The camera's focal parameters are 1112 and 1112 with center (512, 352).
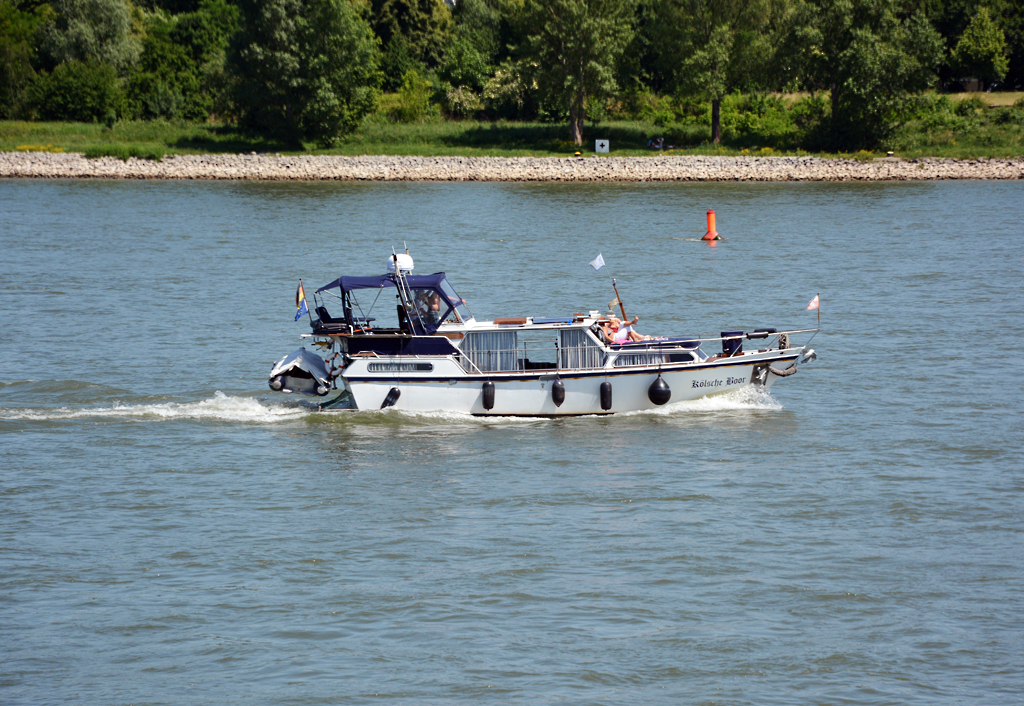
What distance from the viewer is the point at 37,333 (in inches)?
1251

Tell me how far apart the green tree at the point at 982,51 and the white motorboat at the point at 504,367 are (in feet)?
266

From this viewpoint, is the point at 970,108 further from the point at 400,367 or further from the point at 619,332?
the point at 400,367

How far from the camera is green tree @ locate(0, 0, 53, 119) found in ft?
305

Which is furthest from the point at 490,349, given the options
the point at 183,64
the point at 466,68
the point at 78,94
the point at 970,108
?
the point at 183,64

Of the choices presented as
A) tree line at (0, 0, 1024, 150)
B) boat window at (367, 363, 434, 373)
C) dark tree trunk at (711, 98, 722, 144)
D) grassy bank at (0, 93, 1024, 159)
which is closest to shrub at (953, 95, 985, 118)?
grassy bank at (0, 93, 1024, 159)

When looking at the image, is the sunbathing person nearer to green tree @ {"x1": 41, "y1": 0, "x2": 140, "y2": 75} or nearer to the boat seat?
the boat seat

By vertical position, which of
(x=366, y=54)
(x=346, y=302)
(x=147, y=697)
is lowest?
(x=147, y=697)

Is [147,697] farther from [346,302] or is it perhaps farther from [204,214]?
[204,214]

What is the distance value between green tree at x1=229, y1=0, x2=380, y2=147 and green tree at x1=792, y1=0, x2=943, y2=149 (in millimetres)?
33830

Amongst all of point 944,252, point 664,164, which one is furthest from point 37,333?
point 664,164

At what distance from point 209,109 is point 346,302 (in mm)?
77600

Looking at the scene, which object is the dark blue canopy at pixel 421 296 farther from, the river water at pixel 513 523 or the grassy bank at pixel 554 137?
the grassy bank at pixel 554 137

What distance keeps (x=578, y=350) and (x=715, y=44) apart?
6612 cm

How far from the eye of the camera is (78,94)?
9156cm
